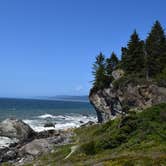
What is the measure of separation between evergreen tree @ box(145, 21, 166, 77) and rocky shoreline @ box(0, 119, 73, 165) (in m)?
20.0

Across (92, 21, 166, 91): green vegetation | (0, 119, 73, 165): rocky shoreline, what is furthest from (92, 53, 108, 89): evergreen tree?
(0, 119, 73, 165): rocky shoreline

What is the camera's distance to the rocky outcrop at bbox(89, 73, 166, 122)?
4800cm

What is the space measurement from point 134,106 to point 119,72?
35.2ft

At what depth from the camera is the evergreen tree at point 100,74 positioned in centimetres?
6488

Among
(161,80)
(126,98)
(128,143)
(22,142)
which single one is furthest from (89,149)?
(126,98)

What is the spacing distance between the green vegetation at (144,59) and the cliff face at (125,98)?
1.66 m

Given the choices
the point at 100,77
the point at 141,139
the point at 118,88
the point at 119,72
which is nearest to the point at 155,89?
the point at 118,88

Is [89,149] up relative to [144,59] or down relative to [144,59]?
down

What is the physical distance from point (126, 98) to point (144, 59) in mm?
8579

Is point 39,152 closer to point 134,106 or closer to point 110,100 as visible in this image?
point 134,106

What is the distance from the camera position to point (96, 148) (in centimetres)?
2344

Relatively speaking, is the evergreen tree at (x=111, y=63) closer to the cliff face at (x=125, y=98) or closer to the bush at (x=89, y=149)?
the cliff face at (x=125, y=98)

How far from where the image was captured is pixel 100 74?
6638 cm

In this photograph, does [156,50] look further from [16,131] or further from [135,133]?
[135,133]
